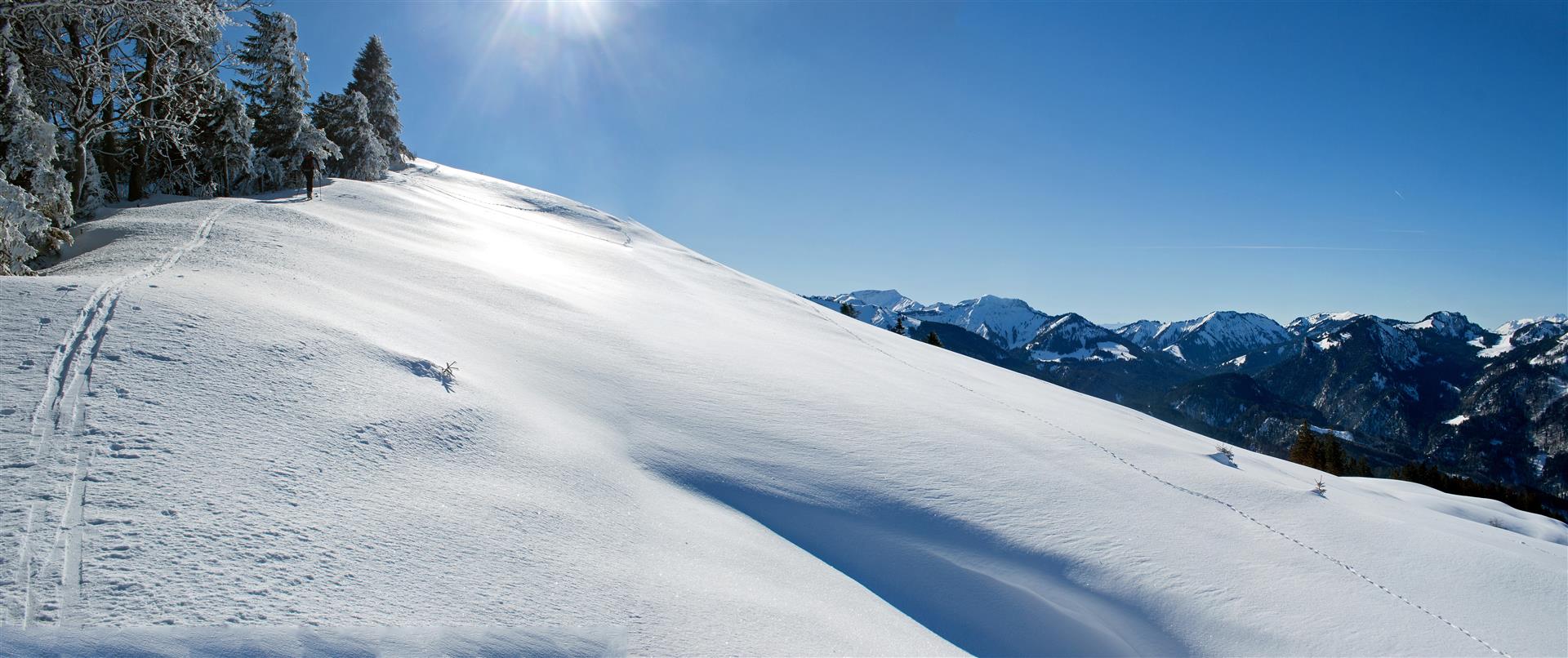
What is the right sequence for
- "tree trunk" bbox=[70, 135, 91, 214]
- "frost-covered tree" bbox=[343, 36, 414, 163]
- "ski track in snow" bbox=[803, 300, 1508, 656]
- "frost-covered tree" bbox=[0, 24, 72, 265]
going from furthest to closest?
"frost-covered tree" bbox=[343, 36, 414, 163] → "tree trunk" bbox=[70, 135, 91, 214] → "frost-covered tree" bbox=[0, 24, 72, 265] → "ski track in snow" bbox=[803, 300, 1508, 656]

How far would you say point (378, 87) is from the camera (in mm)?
34312

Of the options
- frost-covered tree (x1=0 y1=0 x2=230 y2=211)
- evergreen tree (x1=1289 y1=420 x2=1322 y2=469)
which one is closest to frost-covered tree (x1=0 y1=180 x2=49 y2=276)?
frost-covered tree (x1=0 y1=0 x2=230 y2=211)

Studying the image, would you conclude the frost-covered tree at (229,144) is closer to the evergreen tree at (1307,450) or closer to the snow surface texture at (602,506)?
the snow surface texture at (602,506)

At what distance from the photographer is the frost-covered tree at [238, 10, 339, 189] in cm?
2289

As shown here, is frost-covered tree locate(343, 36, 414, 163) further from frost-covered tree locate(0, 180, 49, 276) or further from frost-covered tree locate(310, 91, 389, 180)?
frost-covered tree locate(0, 180, 49, 276)

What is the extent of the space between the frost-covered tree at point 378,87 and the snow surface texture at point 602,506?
29.5m

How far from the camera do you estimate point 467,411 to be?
571cm

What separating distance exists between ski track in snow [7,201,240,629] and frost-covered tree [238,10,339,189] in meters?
21.0

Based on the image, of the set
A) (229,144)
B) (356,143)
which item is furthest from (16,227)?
(356,143)

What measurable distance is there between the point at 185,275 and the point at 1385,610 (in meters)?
13.4

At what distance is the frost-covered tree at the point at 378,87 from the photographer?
112 feet

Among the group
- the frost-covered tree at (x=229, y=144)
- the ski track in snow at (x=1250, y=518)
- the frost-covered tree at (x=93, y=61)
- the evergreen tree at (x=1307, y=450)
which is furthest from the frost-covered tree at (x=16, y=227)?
the evergreen tree at (x=1307, y=450)

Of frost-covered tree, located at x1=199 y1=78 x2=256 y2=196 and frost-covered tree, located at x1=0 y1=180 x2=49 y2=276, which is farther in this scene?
frost-covered tree, located at x1=199 y1=78 x2=256 y2=196

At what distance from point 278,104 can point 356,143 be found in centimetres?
376
